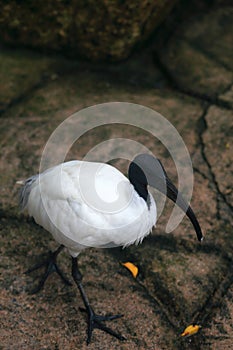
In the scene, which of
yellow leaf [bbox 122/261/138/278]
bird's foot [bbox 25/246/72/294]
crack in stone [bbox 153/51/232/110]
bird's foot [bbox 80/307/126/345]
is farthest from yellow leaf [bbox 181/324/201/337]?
crack in stone [bbox 153/51/232/110]

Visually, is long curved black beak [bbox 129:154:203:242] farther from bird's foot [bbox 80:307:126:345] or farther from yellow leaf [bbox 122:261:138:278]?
bird's foot [bbox 80:307:126:345]

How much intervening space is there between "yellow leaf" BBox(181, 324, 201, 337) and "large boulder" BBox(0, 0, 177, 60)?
2810 millimetres

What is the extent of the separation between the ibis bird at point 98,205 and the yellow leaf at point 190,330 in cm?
37

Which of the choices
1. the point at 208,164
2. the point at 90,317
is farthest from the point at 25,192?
the point at 208,164

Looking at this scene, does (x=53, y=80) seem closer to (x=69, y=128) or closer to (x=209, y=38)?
(x=69, y=128)

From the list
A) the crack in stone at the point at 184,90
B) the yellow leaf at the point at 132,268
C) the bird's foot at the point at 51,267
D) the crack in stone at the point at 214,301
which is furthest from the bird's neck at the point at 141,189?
the crack in stone at the point at 184,90

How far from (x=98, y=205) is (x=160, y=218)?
0.92 meters

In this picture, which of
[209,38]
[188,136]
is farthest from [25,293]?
[209,38]

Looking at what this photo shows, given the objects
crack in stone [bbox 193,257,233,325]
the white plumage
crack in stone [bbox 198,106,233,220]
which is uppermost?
the white plumage

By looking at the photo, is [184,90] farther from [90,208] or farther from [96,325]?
[96,325]

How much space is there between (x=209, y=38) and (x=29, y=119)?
206cm

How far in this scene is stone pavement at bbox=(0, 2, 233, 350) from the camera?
3107mm

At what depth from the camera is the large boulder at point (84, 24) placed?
4.70 m

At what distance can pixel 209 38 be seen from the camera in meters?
5.32
